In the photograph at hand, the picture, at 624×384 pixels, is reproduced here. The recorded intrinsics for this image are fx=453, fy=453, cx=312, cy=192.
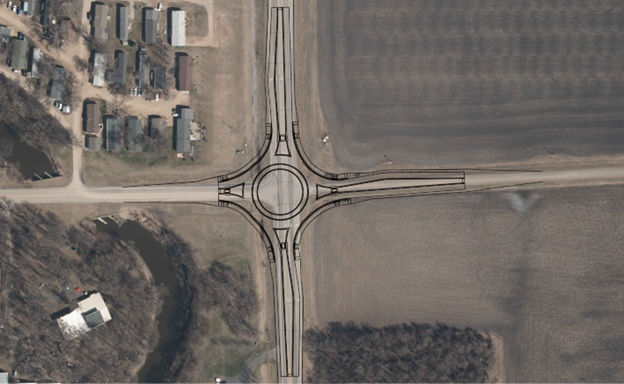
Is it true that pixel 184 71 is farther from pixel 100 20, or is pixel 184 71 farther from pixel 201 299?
pixel 201 299

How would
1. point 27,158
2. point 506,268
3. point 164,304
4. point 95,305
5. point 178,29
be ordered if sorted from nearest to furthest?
1. point 506,268
2. point 178,29
3. point 95,305
4. point 27,158
5. point 164,304

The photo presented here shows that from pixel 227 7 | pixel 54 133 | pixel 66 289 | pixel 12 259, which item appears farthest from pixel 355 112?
pixel 12 259

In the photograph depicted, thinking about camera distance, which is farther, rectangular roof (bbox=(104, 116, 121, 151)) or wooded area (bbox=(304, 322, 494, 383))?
rectangular roof (bbox=(104, 116, 121, 151))

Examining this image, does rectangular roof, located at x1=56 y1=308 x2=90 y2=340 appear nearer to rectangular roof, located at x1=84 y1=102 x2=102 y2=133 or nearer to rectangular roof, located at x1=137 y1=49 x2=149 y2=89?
rectangular roof, located at x1=84 y1=102 x2=102 y2=133

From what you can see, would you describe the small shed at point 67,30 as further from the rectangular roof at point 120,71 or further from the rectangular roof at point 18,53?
the rectangular roof at point 120,71

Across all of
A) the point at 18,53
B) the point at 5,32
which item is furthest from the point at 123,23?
the point at 5,32

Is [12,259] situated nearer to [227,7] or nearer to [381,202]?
[227,7]

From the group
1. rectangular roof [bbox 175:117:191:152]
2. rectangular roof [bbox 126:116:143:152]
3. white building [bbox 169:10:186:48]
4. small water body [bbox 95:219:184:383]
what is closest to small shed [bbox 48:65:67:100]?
rectangular roof [bbox 126:116:143:152]
